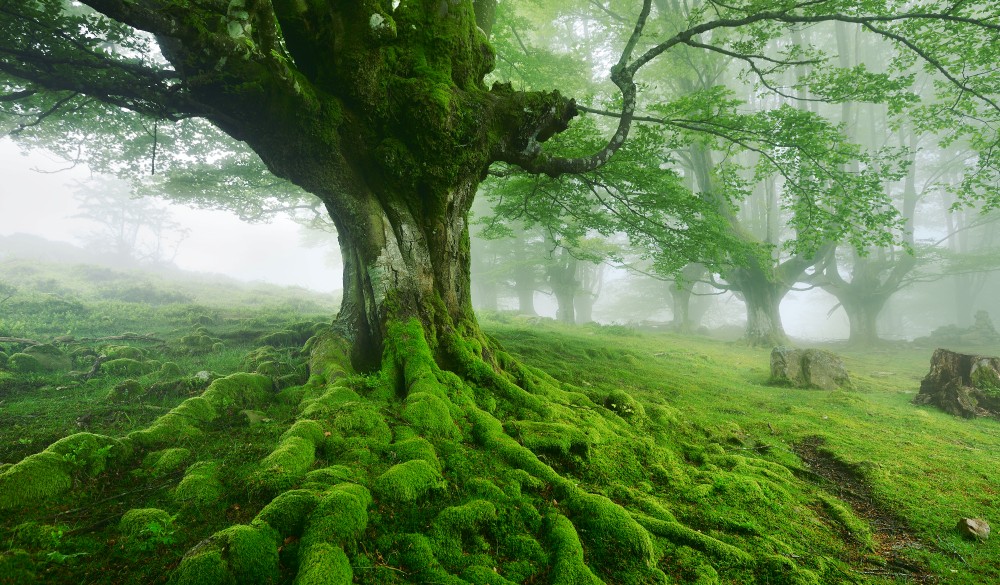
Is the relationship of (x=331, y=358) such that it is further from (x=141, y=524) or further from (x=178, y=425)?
(x=141, y=524)

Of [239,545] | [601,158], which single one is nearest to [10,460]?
[239,545]

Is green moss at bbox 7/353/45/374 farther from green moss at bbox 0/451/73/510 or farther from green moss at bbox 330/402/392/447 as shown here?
green moss at bbox 330/402/392/447

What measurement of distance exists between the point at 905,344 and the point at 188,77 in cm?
3323

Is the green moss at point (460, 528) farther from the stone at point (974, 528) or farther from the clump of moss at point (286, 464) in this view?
the stone at point (974, 528)

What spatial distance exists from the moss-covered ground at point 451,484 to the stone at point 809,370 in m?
2.93

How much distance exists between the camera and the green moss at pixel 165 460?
339 cm

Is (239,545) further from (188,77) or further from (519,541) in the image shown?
(188,77)

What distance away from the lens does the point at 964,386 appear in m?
8.26

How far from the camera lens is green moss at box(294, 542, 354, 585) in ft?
6.77

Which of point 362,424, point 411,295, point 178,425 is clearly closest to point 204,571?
Result: point 362,424

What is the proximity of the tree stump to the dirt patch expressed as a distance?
5.19 meters

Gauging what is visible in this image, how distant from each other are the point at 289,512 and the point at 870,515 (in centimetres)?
523

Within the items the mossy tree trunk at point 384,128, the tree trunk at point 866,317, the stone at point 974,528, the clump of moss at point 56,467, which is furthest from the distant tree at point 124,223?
the tree trunk at point 866,317

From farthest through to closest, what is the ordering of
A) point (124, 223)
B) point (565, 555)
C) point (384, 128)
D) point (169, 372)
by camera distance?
point (124, 223) → point (169, 372) → point (384, 128) → point (565, 555)
